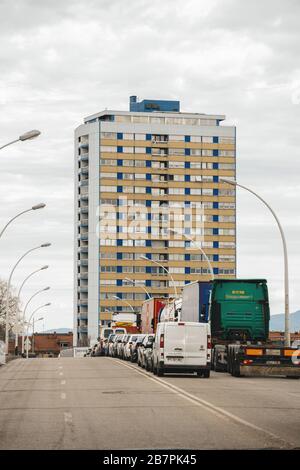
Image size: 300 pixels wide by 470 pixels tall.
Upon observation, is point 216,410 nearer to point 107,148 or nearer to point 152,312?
point 152,312

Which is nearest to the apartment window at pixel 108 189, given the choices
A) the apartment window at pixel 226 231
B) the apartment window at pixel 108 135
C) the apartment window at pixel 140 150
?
the apartment window at pixel 140 150

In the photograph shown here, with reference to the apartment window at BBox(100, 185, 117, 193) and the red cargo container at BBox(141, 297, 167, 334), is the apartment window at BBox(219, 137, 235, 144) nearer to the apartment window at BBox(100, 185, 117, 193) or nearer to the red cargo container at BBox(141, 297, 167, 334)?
the apartment window at BBox(100, 185, 117, 193)

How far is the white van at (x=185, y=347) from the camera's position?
31.8m

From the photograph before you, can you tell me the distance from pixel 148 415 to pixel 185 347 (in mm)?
14853

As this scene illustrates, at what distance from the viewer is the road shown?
12.9 meters

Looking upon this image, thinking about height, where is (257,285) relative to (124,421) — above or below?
above

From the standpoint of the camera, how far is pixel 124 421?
1584cm

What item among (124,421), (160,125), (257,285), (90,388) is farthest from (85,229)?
(124,421)

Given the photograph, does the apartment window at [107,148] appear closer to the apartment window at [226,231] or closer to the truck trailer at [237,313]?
the apartment window at [226,231]

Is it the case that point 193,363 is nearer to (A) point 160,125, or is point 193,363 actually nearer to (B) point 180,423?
(B) point 180,423

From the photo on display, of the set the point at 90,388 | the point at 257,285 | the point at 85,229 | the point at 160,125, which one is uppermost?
the point at 160,125

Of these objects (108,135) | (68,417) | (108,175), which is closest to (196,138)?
(108,135)

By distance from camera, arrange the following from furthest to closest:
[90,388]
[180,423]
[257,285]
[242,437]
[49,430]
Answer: [257,285]
[90,388]
[180,423]
[49,430]
[242,437]

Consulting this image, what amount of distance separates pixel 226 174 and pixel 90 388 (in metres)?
144
